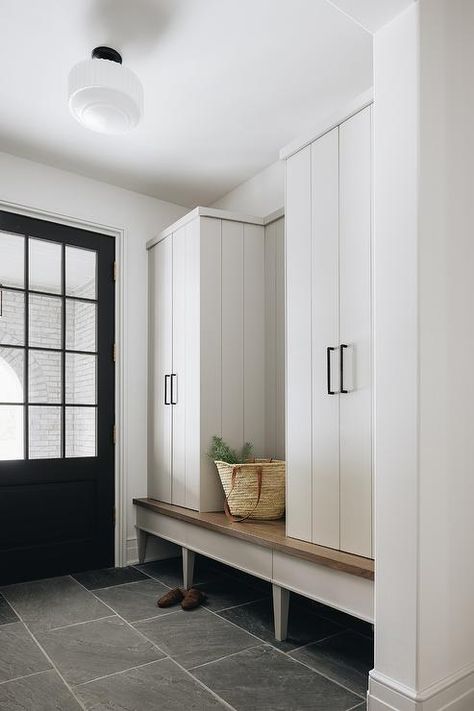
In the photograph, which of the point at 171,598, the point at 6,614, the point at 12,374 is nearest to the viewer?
the point at 6,614

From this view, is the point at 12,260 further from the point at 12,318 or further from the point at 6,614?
the point at 6,614

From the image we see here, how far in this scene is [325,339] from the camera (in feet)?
7.46

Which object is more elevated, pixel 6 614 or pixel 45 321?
pixel 45 321

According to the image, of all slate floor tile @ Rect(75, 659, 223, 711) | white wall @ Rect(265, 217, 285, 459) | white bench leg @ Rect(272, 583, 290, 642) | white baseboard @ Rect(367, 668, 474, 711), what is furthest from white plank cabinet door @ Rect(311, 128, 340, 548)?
white wall @ Rect(265, 217, 285, 459)

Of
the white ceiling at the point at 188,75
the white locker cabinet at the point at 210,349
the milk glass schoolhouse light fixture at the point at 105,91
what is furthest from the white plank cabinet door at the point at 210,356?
the milk glass schoolhouse light fixture at the point at 105,91

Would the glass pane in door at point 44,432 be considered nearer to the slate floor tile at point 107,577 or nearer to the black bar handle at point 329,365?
the slate floor tile at point 107,577

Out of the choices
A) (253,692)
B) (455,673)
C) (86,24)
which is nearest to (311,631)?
(253,692)

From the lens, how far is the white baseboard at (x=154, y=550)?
3641 millimetres

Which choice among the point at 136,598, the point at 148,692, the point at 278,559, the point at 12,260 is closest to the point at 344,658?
the point at 278,559

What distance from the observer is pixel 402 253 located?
1.72 metres

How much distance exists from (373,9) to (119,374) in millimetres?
2547

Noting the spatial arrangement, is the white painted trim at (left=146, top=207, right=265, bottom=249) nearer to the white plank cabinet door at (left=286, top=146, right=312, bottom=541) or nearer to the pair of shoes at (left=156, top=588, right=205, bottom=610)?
the white plank cabinet door at (left=286, top=146, right=312, bottom=541)

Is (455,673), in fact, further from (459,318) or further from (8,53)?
(8,53)

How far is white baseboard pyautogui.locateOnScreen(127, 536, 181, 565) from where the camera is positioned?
3641 millimetres
